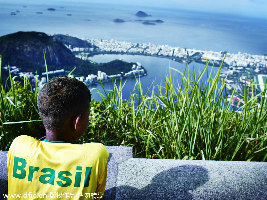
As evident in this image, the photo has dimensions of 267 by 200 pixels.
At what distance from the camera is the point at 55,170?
805mm

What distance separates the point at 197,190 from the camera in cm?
111

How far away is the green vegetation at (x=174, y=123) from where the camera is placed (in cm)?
146

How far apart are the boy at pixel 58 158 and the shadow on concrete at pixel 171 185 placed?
0.95ft

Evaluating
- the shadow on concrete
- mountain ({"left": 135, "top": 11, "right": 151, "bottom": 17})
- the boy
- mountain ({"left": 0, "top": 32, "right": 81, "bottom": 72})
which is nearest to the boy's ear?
the boy

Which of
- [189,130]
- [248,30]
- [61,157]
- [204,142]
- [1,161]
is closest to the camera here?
[61,157]

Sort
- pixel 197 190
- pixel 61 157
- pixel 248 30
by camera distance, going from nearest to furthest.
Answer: pixel 61 157 → pixel 197 190 → pixel 248 30

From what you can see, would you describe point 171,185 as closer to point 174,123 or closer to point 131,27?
point 174,123

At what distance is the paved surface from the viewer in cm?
110

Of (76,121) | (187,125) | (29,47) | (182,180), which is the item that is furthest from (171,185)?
(29,47)

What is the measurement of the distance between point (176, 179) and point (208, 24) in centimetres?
1247

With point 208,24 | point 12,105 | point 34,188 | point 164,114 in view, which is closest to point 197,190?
point 164,114

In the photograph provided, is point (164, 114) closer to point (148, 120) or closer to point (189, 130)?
point (148, 120)

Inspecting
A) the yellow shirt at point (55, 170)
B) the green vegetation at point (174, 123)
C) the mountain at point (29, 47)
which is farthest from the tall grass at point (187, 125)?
the mountain at point (29, 47)

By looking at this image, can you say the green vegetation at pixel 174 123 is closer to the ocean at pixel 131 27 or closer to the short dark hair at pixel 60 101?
the short dark hair at pixel 60 101
